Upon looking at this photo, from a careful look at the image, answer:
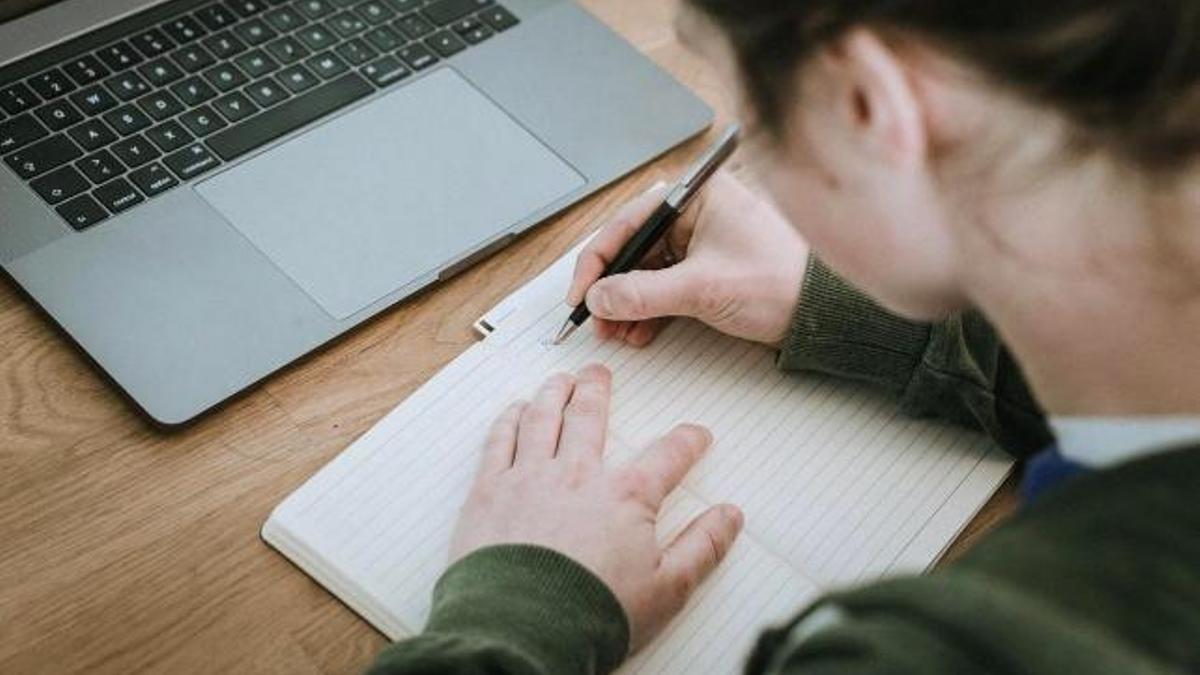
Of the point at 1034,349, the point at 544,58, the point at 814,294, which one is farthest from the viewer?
the point at 544,58

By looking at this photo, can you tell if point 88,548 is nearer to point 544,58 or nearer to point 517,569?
point 517,569

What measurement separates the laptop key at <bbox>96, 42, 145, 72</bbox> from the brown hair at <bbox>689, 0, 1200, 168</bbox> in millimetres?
501

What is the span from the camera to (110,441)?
74 centimetres

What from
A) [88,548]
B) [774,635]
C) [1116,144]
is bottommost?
[88,548]

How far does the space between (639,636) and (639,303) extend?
20cm

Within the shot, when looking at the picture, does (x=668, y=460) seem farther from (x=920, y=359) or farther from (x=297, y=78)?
(x=297, y=78)

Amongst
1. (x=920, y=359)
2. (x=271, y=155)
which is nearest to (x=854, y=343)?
(x=920, y=359)

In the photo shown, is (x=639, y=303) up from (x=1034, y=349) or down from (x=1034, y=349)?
down

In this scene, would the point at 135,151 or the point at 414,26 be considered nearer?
the point at 135,151

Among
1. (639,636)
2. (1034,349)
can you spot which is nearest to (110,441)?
(639,636)

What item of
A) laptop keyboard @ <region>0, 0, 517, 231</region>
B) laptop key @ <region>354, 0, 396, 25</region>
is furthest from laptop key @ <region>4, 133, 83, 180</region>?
laptop key @ <region>354, 0, 396, 25</region>

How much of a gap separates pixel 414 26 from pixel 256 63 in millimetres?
111

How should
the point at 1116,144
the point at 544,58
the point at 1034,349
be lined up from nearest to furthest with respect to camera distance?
the point at 1116,144
the point at 1034,349
the point at 544,58

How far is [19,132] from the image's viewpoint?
82 centimetres
